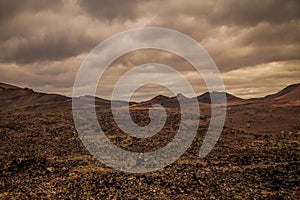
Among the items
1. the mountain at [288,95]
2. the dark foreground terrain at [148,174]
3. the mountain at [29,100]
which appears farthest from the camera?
the mountain at [288,95]

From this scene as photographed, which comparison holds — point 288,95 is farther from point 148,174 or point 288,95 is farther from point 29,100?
point 148,174

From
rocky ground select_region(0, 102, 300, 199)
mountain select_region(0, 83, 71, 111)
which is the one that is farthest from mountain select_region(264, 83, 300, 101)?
mountain select_region(0, 83, 71, 111)

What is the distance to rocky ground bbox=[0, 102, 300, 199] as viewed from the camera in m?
12.6

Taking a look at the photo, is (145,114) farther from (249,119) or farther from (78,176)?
(78,176)

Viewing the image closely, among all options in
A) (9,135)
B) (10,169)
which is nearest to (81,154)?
(10,169)

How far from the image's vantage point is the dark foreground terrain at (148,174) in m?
12.6

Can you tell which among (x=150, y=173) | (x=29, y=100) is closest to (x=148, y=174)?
(x=150, y=173)

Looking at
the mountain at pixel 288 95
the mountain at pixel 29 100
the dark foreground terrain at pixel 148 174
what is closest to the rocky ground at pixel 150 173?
the dark foreground terrain at pixel 148 174

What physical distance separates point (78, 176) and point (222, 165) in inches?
322

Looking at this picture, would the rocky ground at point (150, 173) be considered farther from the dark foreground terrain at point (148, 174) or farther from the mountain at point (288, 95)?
the mountain at point (288, 95)

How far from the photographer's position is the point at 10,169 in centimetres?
1603

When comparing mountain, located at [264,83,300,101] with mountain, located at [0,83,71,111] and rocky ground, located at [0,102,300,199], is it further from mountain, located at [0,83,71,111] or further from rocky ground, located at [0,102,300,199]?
mountain, located at [0,83,71,111]

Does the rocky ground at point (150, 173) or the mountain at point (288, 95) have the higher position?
the mountain at point (288, 95)

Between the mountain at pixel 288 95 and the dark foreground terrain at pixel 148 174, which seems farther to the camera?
the mountain at pixel 288 95
